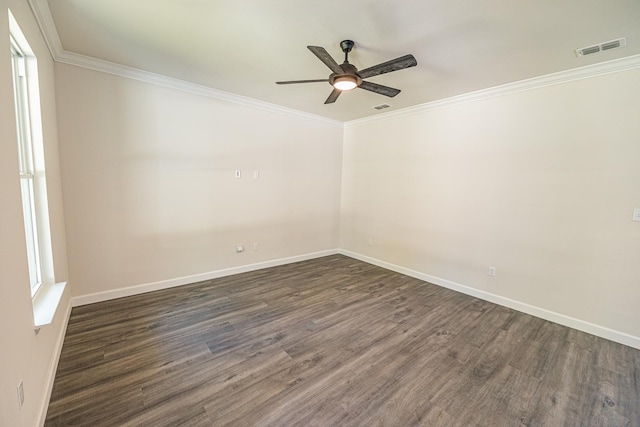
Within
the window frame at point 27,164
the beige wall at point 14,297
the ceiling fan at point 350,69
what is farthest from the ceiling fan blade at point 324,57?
the window frame at point 27,164

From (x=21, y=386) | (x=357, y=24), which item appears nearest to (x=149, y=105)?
(x=357, y=24)

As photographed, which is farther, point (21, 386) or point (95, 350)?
point (95, 350)

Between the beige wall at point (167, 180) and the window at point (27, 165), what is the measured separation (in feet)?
2.94

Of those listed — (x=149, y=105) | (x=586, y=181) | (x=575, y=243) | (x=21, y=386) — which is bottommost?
(x=21, y=386)

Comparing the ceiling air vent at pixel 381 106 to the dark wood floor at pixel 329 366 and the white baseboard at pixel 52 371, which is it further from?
the white baseboard at pixel 52 371

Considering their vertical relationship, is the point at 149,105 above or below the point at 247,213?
above

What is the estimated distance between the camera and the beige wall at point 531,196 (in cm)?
254

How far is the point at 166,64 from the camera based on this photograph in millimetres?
2818

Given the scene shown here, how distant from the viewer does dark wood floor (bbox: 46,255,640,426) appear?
1686 mm

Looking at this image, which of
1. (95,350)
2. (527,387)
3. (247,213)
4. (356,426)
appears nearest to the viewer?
(356,426)

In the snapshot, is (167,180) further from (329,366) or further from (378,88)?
(329,366)

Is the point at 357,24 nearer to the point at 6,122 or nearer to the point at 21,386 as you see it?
the point at 6,122

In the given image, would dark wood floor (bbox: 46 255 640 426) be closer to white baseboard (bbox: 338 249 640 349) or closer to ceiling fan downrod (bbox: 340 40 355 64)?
white baseboard (bbox: 338 249 640 349)

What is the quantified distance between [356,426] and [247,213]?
314 centimetres
